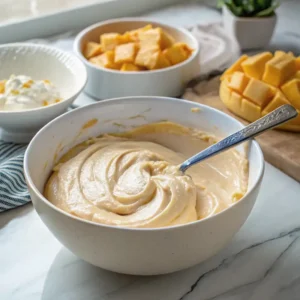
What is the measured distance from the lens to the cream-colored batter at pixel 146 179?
0.82 m

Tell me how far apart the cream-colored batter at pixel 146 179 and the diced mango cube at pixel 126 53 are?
31 centimetres

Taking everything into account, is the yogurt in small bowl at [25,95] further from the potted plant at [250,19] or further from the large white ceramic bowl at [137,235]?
the potted plant at [250,19]

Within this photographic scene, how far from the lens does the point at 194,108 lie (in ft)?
3.31

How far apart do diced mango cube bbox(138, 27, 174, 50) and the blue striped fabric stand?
419 millimetres

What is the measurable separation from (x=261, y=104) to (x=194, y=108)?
23 centimetres

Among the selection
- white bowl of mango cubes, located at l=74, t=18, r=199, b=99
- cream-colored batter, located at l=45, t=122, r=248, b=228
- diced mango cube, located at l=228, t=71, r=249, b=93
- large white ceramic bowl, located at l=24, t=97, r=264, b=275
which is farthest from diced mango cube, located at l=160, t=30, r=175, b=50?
large white ceramic bowl, located at l=24, t=97, r=264, b=275

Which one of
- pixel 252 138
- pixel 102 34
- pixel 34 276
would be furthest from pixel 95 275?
pixel 102 34

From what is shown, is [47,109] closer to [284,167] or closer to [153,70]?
[153,70]

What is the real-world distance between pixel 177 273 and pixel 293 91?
519 millimetres

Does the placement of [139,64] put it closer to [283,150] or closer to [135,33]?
[135,33]

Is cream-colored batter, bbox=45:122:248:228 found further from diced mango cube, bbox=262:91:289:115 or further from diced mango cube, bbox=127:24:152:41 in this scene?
diced mango cube, bbox=127:24:152:41

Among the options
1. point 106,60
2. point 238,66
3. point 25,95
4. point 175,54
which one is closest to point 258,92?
point 238,66

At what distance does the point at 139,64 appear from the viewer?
1.29m

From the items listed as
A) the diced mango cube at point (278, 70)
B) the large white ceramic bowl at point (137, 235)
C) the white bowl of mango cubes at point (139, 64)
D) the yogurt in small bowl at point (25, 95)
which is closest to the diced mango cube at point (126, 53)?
the white bowl of mango cubes at point (139, 64)
